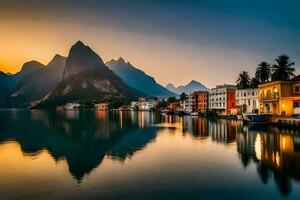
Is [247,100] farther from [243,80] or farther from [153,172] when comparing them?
[153,172]

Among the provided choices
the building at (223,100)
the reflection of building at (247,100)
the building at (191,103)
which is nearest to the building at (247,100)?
the reflection of building at (247,100)

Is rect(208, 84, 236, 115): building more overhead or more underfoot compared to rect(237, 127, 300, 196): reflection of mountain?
more overhead

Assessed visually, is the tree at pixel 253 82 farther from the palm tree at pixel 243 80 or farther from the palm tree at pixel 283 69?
the palm tree at pixel 283 69

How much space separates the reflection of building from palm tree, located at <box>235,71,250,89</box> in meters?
13.3

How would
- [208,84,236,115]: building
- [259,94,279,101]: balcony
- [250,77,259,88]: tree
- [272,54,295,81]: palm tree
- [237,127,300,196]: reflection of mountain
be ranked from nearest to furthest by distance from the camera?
[237,127,300,196]: reflection of mountain, [259,94,279,101]: balcony, [272,54,295,81]: palm tree, [250,77,259,88]: tree, [208,84,236,115]: building

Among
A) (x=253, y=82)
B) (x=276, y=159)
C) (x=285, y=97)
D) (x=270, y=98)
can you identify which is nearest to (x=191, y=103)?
(x=253, y=82)

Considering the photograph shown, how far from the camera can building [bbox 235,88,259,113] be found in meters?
111

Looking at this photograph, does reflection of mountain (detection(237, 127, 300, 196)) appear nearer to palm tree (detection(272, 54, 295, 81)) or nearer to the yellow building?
the yellow building

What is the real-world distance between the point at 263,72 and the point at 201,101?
4457 centimetres

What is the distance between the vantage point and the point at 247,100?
11475 cm

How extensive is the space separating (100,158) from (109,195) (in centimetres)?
1441

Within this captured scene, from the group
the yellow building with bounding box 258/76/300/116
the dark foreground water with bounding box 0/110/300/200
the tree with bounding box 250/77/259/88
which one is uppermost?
the tree with bounding box 250/77/259/88

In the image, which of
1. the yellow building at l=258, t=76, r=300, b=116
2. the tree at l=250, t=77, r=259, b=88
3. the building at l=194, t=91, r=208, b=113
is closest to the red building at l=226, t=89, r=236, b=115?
the tree at l=250, t=77, r=259, b=88

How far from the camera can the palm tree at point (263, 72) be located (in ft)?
393
